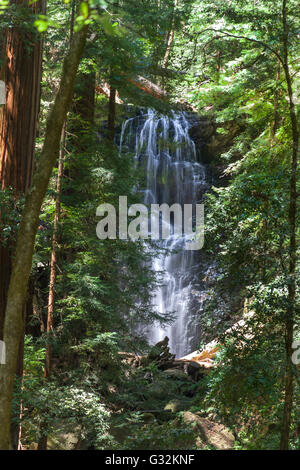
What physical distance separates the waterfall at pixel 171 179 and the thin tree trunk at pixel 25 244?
40.2ft

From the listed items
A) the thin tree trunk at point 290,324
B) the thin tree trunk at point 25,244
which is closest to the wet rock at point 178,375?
the thin tree trunk at point 290,324

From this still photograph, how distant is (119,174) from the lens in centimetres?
999

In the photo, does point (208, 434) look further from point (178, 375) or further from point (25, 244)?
point (25, 244)

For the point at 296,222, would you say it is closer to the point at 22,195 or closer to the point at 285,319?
the point at 285,319

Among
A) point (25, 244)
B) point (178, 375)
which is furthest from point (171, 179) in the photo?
point (25, 244)

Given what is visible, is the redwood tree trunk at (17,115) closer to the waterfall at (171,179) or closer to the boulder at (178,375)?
the boulder at (178,375)

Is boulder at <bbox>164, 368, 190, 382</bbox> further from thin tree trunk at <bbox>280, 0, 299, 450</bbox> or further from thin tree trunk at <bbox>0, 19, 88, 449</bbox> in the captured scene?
thin tree trunk at <bbox>0, 19, 88, 449</bbox>

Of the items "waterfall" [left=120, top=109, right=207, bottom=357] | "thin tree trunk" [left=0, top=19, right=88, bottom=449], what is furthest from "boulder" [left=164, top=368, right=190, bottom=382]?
"thin tree trunk" [left=0, top=19, right=88, bottom=449]

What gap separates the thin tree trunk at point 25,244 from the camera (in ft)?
11.9

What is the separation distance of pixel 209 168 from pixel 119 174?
951 centimetres

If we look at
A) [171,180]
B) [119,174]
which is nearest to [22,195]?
[119,174]

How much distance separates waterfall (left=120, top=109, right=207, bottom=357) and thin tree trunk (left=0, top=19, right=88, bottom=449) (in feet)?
40.2

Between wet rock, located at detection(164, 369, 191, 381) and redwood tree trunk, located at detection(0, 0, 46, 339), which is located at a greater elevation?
redwood tree trunk, located at detection(0, 0, 46, 339)

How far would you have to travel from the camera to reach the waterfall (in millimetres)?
16125
